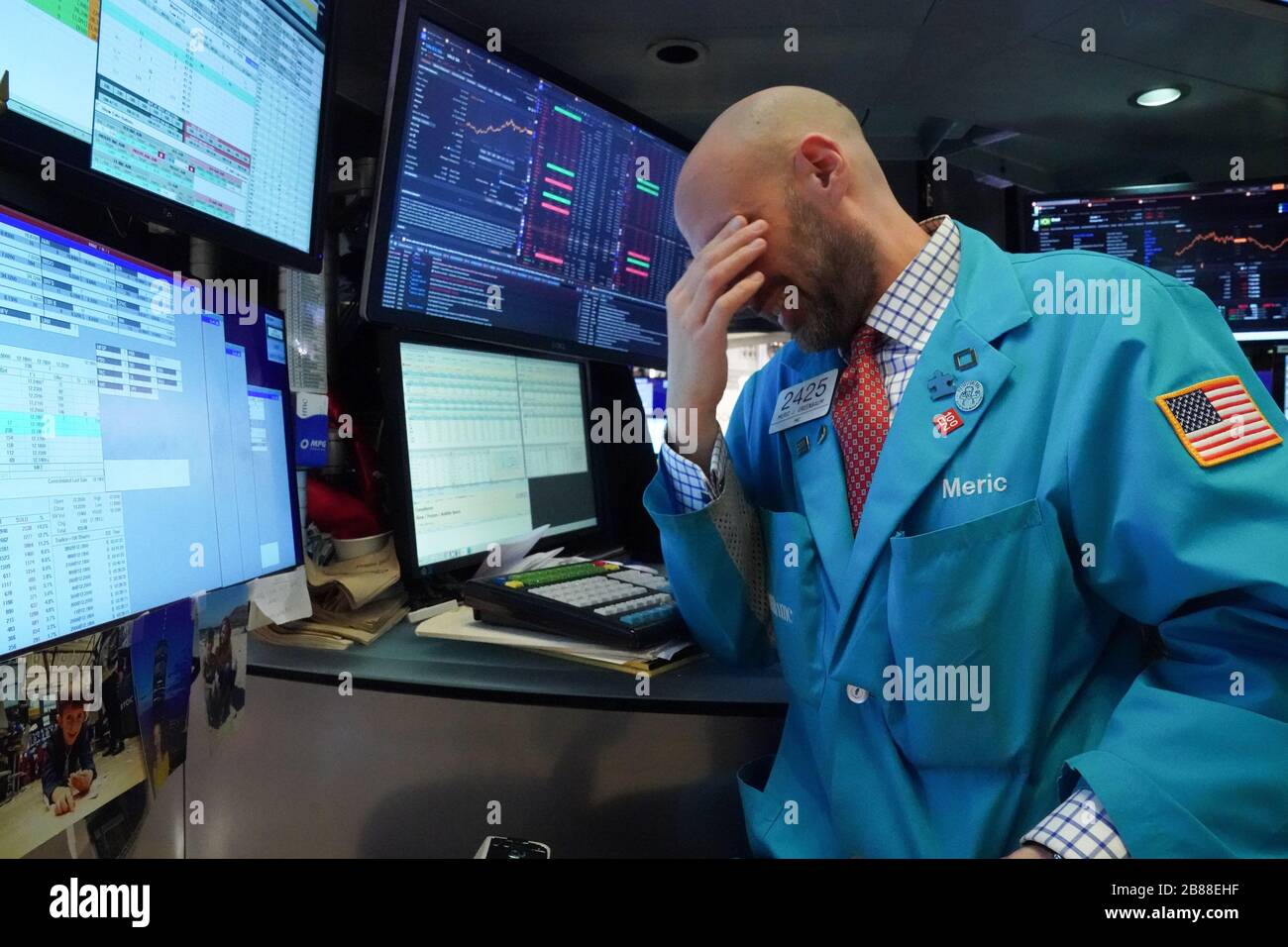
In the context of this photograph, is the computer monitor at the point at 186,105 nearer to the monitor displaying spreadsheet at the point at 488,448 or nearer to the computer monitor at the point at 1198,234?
the monitor displaying spreadsheet at the point at 488,448

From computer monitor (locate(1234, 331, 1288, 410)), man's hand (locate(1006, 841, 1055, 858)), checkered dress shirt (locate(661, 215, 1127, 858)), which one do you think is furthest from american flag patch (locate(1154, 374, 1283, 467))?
computer monitor (locate(1234, 331, 1288, 410))

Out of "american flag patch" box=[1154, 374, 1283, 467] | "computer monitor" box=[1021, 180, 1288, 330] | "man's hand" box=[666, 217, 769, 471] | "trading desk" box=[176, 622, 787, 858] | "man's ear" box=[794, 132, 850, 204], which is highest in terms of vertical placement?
"computer monitor" box=[1021, 180, 1288, 330]

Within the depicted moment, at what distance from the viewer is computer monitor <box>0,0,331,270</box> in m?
0.67

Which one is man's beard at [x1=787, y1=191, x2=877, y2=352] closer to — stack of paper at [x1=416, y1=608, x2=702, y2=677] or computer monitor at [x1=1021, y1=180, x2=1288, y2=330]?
stack of paper at [x1=416, y1=608, x2=702, y2=677]

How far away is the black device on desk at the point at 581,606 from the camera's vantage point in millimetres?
996

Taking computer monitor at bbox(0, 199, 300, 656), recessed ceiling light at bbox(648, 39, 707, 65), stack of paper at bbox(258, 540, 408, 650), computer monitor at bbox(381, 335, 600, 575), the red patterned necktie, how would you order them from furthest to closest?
recessed ceiling light at bbox(648, 39, 707, 65)
computer monitor at bbox(381, 335, 600, 575)
stack of paper at bbox(258, 540, 408, 650)
the red patterned necktie
computer monitor at bbox(0, 199, 300, 656)

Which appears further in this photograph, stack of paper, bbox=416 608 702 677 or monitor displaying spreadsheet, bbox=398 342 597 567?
monitor displaying spreadsheet, bbox=398 342 597 567

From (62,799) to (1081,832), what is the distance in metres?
0.85

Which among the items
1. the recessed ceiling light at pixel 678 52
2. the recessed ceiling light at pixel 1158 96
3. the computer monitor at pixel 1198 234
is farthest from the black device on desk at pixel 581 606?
the recessed ceiling light at pixel 1158 96

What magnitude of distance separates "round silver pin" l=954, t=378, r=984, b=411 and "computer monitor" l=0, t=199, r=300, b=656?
2.67 feet
